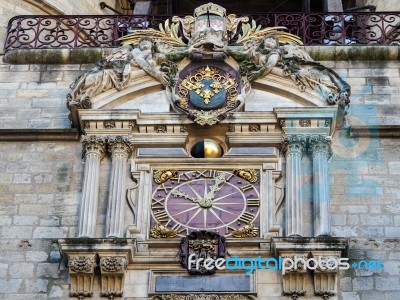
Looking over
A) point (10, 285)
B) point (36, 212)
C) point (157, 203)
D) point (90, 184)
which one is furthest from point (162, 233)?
point (10, 285)

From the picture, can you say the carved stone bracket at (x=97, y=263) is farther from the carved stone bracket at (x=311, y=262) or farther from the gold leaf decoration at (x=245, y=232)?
the carved stone bracket at (x=311, y=262)

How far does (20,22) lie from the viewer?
20.1 meters

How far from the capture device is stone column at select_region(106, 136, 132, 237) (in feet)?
56.2

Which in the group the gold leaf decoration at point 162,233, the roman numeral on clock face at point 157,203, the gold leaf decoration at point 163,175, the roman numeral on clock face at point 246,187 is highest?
the gold leaf decoration at point 163,175

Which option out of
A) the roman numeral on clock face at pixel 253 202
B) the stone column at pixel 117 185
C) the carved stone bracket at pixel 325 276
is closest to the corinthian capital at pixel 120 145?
the stone column at pixel 117 185

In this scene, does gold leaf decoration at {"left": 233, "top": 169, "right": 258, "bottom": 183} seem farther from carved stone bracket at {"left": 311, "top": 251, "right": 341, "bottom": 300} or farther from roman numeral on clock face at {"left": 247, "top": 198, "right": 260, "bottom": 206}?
carved stone bracket at {"left": 311, "top": 251, "right": 341, "bottom": 300}

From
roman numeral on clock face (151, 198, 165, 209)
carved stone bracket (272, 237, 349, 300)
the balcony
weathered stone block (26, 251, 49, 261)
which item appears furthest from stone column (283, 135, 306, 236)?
weathered stone block (26, 251, 49, 261)

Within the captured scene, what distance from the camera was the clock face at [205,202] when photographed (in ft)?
56.7

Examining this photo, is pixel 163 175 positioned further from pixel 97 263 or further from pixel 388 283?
pixel 388 283

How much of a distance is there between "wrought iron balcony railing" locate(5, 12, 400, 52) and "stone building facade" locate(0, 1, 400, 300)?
67 centimetres

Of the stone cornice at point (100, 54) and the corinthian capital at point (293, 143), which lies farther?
the stone cornice at point (100, 54)

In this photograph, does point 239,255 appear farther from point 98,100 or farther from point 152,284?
point 98,100

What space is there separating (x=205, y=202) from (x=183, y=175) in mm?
495

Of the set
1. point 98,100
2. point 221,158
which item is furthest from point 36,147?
point 221,158
